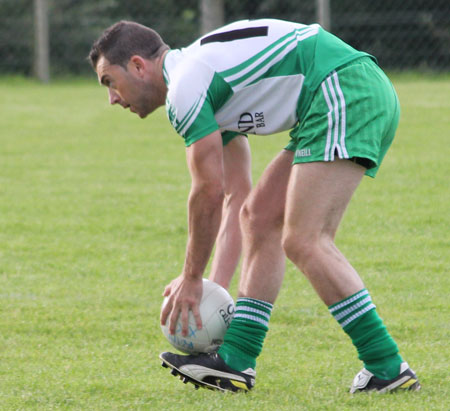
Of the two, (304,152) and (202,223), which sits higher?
(304,152)

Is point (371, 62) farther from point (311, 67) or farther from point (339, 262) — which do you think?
point (339, 262)

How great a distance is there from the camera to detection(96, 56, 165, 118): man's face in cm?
408

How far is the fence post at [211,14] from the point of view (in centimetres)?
2222

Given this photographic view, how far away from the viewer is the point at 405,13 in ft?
72.9

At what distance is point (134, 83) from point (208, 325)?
44.2 inches

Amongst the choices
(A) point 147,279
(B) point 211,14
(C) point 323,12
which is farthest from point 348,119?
(B) point 211,14

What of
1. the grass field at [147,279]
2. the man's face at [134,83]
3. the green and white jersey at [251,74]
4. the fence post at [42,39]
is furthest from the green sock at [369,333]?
the fence post at [42,39]

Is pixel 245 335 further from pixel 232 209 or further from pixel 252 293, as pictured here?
pixel 232 209

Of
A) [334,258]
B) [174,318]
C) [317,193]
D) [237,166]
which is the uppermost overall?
[317,193]

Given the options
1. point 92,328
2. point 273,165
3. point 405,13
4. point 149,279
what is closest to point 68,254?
point 149,279

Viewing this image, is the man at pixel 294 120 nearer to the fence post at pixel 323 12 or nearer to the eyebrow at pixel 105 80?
the eyebrow at pixel 105 80

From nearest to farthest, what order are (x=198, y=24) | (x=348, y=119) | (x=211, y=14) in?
(x=348, y=119), (x=211, y=14), (x=198, y=24)

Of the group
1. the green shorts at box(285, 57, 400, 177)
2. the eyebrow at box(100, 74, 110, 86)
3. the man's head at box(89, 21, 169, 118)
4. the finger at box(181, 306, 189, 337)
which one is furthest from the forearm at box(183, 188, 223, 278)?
the eyebrow at box(100, 74, 110, 86)

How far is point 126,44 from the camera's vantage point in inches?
161
